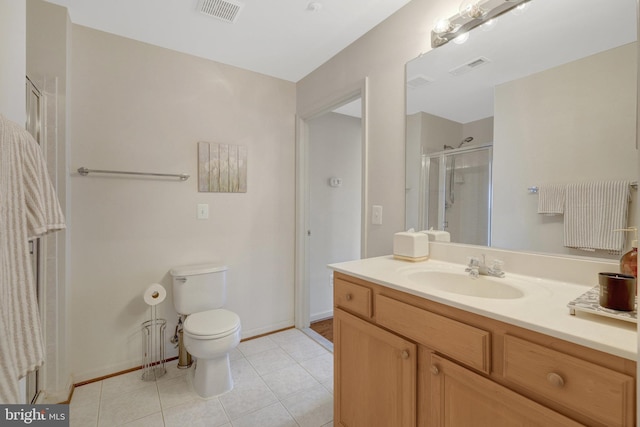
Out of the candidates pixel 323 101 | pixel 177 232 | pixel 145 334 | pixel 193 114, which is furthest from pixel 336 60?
pixel 145 334

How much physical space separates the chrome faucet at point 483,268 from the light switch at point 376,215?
699 mm

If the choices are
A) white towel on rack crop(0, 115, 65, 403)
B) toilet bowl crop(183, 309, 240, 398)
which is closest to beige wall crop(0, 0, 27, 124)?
white towel on rack crop(0, 115, 65, 403)

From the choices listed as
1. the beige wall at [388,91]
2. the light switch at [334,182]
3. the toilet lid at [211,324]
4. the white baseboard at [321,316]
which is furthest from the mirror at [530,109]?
the white baseboard at [321,316]

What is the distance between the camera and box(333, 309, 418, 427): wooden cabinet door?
105 centimetres

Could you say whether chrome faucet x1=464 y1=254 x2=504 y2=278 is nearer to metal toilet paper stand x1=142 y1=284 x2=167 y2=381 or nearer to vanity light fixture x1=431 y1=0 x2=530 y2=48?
vanity light fixture x1=431 y1=0 x2=530 y2=48

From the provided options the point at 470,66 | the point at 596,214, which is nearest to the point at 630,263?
the point at 596,214

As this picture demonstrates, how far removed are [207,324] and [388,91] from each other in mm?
1897

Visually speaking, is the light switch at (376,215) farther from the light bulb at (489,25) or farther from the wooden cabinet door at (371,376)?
the light bulb at (489,25)

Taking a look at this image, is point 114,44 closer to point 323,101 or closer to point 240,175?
point 240,175

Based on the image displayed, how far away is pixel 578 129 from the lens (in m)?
1.09

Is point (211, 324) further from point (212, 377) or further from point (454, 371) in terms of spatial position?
point (454, 371)

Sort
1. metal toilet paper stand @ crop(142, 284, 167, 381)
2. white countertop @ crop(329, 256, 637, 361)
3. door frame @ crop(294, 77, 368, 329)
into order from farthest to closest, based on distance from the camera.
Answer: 1. door frame @ crop(294, 77, 368, 329)
2. metal toilet paper stand @ crop(142, 284, 167, 381)
3. white countertop @ crop(329, 256, 637, 361)

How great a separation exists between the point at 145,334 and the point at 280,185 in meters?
1.59

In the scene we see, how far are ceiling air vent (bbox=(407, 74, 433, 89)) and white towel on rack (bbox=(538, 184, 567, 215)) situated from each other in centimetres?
84
